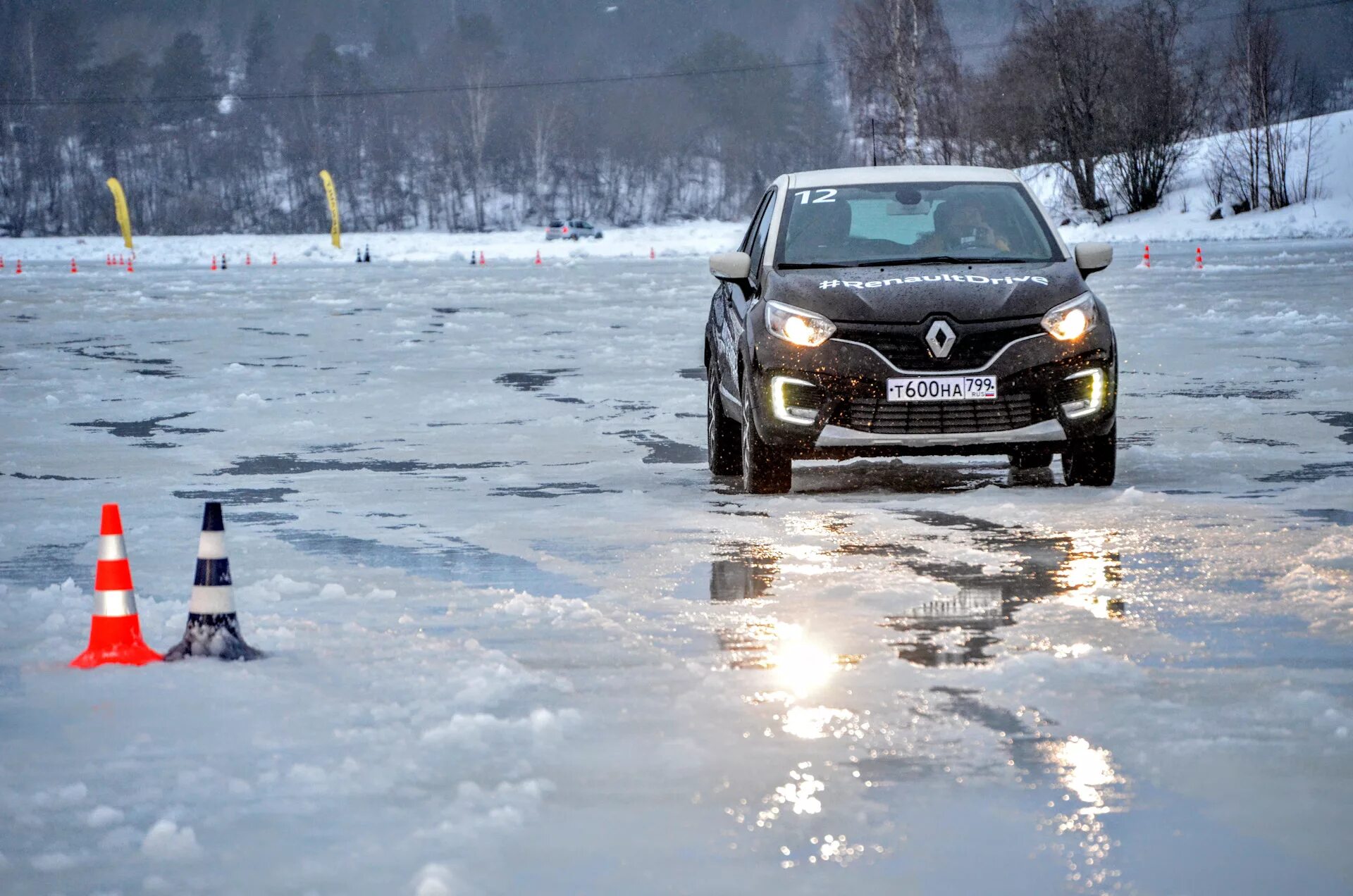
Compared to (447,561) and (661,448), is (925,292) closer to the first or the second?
(447,561)

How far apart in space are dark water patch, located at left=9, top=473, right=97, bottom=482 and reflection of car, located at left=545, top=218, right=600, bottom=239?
239ft

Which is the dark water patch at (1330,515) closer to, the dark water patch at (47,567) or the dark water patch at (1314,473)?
the dark water patch at (1314,473)

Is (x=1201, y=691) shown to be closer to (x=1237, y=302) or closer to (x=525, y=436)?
(x=525, y=436)

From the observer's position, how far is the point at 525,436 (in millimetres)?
12656

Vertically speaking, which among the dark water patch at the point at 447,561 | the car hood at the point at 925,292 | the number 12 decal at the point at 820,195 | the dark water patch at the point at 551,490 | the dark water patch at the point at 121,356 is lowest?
the dark water patch at the point at 551,490

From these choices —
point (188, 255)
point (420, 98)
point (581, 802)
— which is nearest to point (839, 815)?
point (581, 802)

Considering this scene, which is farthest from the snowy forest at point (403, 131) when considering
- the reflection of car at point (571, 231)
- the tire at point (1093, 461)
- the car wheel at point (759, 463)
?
the car wheel at point (759, 463)

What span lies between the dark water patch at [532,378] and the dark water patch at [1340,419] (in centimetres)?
636

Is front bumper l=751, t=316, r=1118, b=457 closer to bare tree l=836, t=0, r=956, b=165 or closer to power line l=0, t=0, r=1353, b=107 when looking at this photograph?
bare tree l=836, t=0, r=956, b=165

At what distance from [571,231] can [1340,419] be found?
7295cm

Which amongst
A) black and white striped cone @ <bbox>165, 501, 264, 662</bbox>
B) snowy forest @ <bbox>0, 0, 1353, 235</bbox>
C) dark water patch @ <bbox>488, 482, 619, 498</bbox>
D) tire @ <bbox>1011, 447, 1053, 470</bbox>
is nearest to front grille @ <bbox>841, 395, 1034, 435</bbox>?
tire @ <bbox>1011, 447, 1053, 470</bbox>

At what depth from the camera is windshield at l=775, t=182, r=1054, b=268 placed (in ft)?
32.3

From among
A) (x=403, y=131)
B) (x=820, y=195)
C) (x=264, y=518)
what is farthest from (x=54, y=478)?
(x=403, y=131)

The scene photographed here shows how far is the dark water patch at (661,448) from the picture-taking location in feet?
37.2
